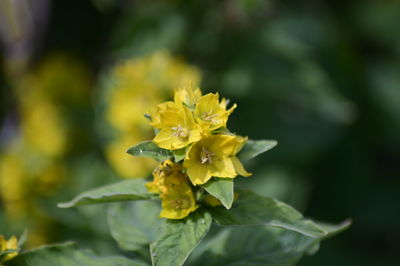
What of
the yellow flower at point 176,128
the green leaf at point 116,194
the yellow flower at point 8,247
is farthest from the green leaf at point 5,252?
the yellow flower at point 176,128

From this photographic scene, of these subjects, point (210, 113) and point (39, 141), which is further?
point (39, 141)

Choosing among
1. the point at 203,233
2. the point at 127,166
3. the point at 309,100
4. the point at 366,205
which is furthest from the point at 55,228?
the point at 366,205

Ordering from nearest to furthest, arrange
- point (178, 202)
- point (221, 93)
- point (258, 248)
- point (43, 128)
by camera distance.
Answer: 1. point (178, 202)
2. point (258, 248)
3. point (221, 93)
4. point (43, 128)

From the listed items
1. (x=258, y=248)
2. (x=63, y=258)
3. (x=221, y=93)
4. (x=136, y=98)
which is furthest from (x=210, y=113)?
(x=221, y=93)

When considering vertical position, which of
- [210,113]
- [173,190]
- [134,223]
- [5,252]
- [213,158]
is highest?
[210,113]

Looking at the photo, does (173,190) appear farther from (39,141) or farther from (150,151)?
(39,141)

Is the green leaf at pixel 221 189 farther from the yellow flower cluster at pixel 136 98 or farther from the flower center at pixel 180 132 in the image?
the yellow flower cluster at pixel 136 98

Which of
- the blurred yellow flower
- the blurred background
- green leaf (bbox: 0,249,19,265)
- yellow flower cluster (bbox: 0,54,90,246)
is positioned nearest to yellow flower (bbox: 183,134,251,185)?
green leaf (bbox: 0,249,19,265)
